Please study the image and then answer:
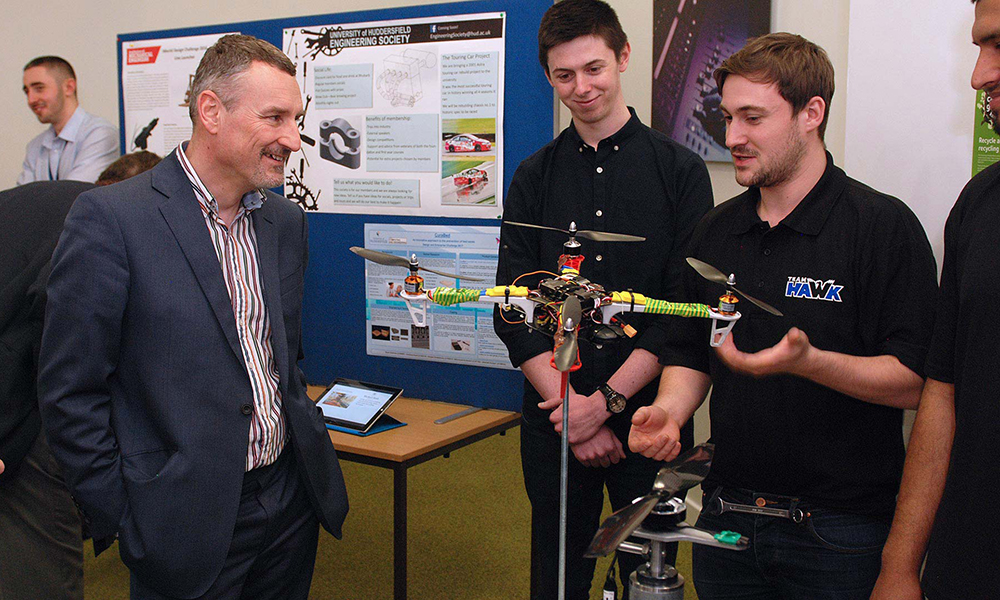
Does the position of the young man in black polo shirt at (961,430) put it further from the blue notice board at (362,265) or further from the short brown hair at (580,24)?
the blue notice board at (362,265)

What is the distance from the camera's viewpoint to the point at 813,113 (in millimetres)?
1664

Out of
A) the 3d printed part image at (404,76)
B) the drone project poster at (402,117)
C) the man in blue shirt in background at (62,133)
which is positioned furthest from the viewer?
the man in blue shirt in background at (62,133)

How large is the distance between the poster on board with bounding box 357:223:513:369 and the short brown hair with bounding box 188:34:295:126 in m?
1.29

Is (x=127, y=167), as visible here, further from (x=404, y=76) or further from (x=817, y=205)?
(x=817, y=205)

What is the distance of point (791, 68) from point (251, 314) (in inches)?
50.0

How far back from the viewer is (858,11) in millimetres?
2527

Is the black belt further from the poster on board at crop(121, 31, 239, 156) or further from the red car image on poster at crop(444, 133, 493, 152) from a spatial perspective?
the poster on board at crop(121, 31, 239, 156)

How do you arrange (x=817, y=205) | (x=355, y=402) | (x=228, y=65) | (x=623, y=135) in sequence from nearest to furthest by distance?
(x=817, y=205) → (x=228, y=65) → (x=623, y=135) → (x=355, y=402)

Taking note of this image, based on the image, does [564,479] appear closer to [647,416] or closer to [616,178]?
[647,416]

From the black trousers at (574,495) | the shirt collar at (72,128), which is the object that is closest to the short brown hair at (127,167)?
the black trousers at (574,495)

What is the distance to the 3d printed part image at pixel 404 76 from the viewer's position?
3.10 metres

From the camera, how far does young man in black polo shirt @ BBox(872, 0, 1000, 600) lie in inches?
50.2

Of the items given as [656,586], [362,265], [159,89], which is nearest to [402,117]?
[362,265]

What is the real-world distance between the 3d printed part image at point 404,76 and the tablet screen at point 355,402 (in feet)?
3.64
